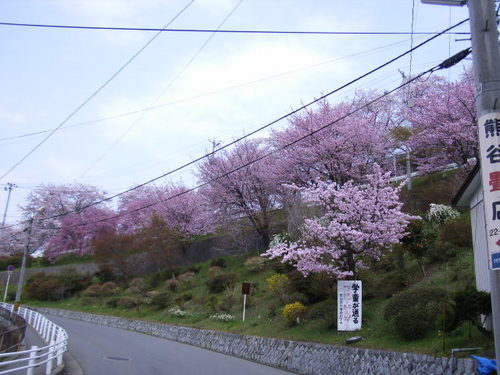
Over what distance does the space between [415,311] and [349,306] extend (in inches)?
115

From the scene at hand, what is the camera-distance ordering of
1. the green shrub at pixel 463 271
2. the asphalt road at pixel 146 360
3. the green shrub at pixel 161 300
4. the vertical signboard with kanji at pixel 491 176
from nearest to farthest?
1. the vertical signboard with kanji at pixel 491 176
2. the asphalt road at pixel 146 360
3. the green shrub at pixel 463 271
4. the green shrub at pixel 161 300

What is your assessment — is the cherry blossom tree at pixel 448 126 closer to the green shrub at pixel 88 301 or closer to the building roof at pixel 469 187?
the building roof at pixel 469 187

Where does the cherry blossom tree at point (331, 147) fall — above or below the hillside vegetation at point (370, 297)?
above

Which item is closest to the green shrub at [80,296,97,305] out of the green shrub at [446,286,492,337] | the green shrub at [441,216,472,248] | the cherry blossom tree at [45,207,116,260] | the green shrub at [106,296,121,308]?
the green shrub at [106,296,121,308]

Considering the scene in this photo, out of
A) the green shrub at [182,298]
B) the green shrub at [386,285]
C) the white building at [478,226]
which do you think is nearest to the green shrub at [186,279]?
the green shrub at [182,298]

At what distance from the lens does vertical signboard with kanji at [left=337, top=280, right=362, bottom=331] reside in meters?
15.0

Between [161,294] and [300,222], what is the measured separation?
11404 millimetres

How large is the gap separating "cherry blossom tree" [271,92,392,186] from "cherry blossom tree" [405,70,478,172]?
2383 mm

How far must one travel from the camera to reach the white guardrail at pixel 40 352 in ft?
32.2

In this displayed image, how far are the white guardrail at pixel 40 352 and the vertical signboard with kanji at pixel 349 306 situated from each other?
8552 mm

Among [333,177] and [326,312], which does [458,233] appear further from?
[333,177]

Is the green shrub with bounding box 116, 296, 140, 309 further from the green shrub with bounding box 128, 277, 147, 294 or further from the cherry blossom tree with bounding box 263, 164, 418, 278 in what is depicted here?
the cherry blossom tree with bounding box 263, 164, 418, 278

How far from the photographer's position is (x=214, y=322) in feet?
77.2

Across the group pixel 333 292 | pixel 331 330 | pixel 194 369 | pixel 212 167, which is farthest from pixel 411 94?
pixel 194 369
